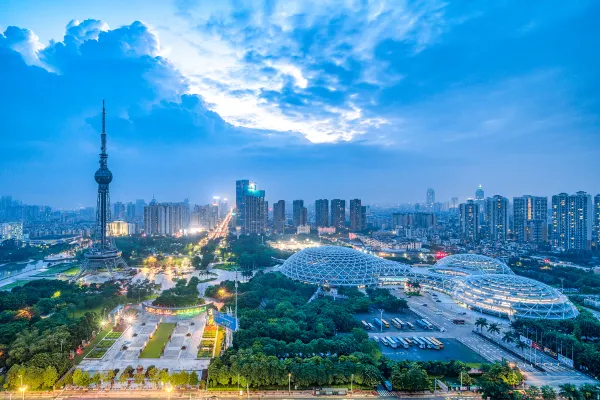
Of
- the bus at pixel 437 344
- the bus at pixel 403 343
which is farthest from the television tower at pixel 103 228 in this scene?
the bus at pixel 437 344

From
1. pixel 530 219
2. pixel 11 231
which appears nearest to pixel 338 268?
pixel 530 219

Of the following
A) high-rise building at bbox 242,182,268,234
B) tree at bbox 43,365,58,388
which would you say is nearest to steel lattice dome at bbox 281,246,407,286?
tree at bbox 43,365,58,388

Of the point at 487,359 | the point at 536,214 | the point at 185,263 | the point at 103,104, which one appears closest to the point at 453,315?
the point at 487,359

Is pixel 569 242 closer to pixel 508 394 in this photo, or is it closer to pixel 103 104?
pixel 508 394

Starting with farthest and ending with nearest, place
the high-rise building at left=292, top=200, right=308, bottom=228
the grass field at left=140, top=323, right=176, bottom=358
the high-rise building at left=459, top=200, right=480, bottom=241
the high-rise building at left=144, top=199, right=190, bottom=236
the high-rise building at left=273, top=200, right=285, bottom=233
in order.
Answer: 1. the high-rise building at left=292, top=200, right=308, bottom=228
2. the high-rise building at left=273, top=200, right=285, bottom=233
3. the high-rise building at left=144, top=199, right=190, bottom=236
4. the high-rise building at left=459, top=200, right=480, bottom=241
5. the grass field at left=140, top=323, right=176, bottom=358

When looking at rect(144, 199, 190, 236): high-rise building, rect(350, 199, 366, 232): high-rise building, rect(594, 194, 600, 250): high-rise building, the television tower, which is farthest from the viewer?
rect(350, 199, 366, 232): high-rise building

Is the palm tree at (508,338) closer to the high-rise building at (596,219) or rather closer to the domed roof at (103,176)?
the domed roof at (103,176)

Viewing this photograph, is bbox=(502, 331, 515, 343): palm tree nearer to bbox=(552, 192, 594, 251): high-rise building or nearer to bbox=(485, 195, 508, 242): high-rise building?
bbox=(552, 192, 594, 251): high-rise building
